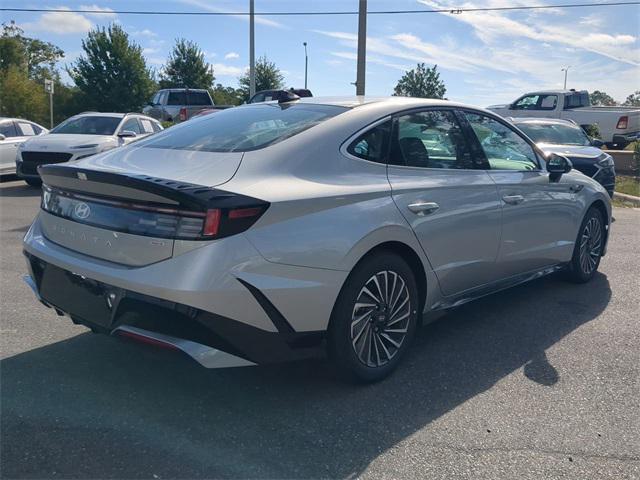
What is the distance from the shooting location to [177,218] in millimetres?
2766

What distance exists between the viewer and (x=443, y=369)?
373 centimetres

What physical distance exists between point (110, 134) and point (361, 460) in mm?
10724

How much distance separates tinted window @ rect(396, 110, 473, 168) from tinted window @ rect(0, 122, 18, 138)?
1189 cm

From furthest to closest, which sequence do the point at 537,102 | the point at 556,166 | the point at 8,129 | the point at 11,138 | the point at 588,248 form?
1. the point at 537,102
2. the point at 8,129
3. the point at 11,138
4. the point at 588,248
5. the point at 556,166

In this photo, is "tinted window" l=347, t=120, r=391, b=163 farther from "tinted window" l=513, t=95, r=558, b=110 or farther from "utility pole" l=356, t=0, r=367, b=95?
"tinted window" l=513, t=95, r=558, b=110

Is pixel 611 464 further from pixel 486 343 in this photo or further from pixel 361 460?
pixel 486 343

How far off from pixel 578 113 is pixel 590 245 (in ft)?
54.1

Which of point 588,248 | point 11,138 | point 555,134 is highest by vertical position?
point 555,134

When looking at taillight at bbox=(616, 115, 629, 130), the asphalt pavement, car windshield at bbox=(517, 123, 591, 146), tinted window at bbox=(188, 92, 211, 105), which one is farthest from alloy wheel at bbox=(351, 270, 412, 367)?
tinted window at bbox=(188, 92, 211, 105)

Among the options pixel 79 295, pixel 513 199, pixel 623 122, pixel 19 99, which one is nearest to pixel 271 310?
pixel 79 295

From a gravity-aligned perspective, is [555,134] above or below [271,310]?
above

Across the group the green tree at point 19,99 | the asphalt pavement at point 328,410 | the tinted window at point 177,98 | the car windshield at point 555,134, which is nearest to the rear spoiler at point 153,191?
the asphalt pavement at point 328,410

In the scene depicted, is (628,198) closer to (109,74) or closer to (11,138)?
(11,138)

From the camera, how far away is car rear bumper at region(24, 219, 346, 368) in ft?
8.91
